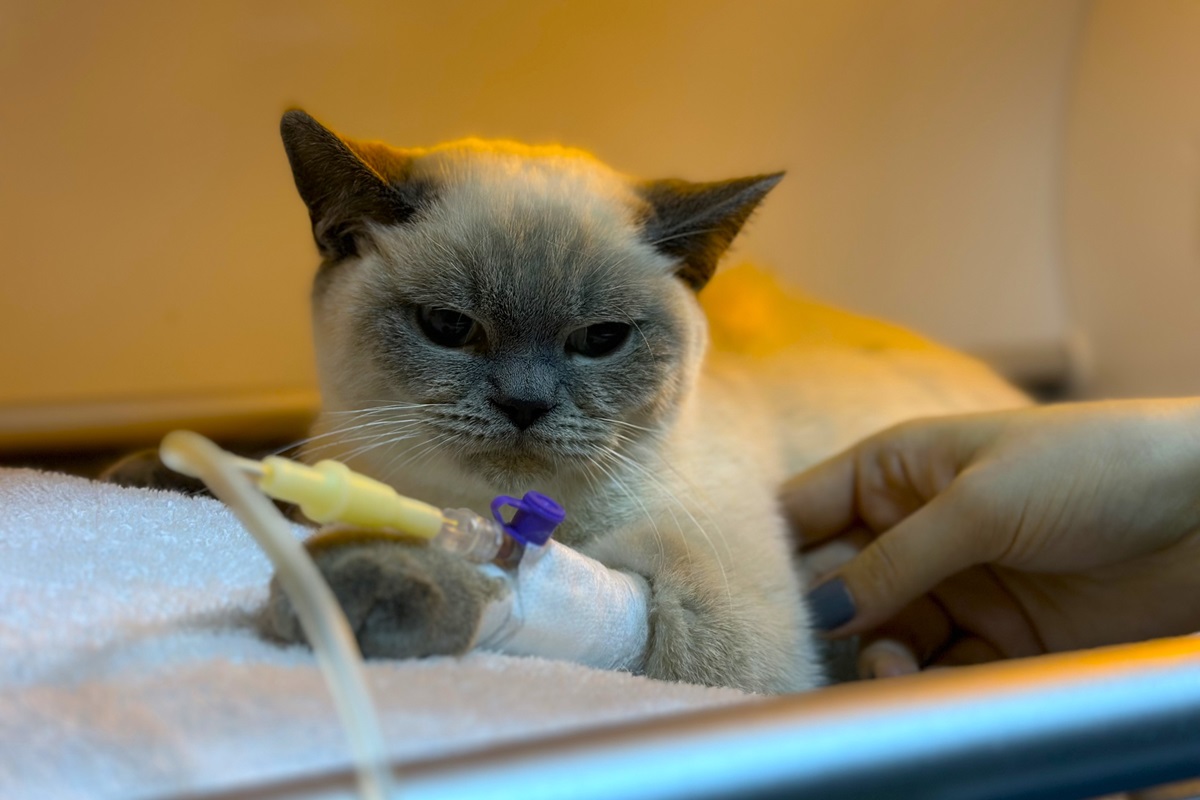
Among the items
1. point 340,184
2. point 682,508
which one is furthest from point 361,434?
point 682,508

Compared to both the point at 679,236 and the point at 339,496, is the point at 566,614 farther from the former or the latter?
the point at 679,236

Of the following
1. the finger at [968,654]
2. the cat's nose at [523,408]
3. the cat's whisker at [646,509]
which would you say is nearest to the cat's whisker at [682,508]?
the cat's whisker at [646,509]

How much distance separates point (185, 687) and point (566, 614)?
0.35 metres

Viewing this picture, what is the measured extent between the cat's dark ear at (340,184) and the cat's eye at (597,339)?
10.8 inches

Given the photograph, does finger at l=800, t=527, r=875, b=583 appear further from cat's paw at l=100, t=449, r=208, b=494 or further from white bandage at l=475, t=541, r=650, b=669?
cat's paw at l=100, t=449, r=208, b=494

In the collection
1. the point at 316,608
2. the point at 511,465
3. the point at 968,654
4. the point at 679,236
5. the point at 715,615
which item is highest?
the point at 679,236

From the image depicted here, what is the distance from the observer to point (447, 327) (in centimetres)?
115

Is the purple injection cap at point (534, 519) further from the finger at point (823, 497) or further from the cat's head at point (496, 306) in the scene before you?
the finger at point (823, 497)

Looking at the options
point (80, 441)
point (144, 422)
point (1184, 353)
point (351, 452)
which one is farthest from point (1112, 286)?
point (80, 441)

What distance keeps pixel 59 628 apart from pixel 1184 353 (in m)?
2.29

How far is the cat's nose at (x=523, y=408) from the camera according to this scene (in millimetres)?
1088

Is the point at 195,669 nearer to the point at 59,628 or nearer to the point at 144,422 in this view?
the point at 59,628

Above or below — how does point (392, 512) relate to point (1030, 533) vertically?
above

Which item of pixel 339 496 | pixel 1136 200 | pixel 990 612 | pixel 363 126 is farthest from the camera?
pixel 1136 200
